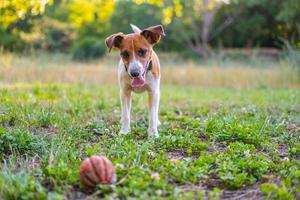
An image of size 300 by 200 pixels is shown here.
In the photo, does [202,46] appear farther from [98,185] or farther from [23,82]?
[98,185]

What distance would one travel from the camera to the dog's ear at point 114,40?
5422mm

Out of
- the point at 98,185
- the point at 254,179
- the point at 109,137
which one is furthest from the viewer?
the point at 109,137

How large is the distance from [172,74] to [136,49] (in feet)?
37.7

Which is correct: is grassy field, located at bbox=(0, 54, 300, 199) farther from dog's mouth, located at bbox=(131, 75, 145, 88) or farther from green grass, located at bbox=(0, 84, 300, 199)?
dog's mouth, located at bbox=(131, 75, 145, 88)

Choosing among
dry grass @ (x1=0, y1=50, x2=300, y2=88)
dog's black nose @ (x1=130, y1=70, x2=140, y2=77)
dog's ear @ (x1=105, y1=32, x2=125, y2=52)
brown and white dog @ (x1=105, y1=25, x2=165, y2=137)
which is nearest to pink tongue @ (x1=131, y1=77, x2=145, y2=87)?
brown and white dog @ (x1=105, y1=25, x2=165, y2=137)

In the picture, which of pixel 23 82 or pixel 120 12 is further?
pixel 120 12

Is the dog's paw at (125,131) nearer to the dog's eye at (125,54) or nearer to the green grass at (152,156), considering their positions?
the green grass at (152,156)

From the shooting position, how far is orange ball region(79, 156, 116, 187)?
3.36 metres

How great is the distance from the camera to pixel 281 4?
1238 inches

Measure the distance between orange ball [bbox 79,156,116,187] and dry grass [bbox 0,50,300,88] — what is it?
9965 millimetres

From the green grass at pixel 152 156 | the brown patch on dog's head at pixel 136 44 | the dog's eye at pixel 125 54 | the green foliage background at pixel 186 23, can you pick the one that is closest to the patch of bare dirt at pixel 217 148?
the green grass at pixel 152 156

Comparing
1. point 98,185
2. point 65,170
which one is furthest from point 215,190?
point 65,170

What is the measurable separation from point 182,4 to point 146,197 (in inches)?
1248

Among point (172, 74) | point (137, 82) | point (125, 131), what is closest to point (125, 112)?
point (125, 131)
